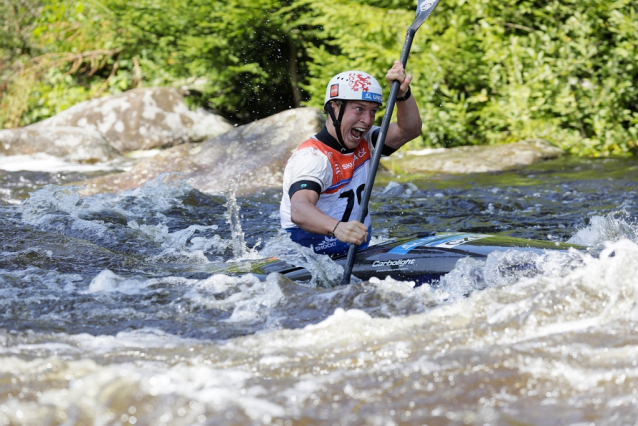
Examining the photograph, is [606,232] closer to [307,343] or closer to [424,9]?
[424,9]

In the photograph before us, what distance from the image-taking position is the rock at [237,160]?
25.4 feet

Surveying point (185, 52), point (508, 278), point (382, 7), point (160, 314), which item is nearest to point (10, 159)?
point (185, 52)

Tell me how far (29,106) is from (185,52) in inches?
140

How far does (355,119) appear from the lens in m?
3.91

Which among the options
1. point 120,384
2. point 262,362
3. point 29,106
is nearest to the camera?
point 120,384

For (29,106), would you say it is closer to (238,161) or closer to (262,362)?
(238,161)

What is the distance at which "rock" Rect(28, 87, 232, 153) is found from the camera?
10922mm

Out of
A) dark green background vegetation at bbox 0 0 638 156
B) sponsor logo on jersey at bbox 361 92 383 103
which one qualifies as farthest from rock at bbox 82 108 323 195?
sponsor logo on jersey at bbox 361 92 383 103

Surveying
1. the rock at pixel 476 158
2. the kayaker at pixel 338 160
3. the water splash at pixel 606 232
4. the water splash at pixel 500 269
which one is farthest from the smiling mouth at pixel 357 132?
the rock at pixel 476 158

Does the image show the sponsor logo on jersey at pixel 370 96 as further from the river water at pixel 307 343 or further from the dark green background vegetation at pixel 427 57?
the dark green background vegetation at pixel 427 57

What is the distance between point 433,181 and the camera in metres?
7.76

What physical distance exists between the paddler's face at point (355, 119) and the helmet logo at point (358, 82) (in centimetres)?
8

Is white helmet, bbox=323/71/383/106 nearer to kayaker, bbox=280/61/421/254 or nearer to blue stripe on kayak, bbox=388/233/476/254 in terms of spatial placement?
kayaker, bbox=280/61/421/254

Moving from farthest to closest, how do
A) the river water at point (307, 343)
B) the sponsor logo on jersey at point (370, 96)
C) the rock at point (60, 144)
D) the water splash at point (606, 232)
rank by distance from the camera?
the rock at point (60, 144) → the water splash at point (606, 232) → the sponsor logo on jersey at point (370, 96) → the river water at point (307, 343)
